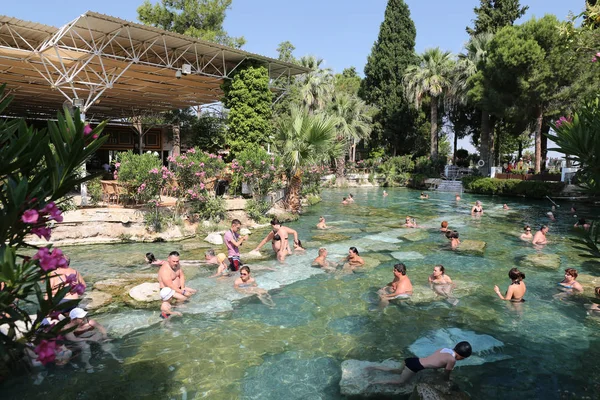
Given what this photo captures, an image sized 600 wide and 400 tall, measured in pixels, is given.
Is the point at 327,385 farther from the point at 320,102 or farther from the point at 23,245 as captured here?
the point at 320,102

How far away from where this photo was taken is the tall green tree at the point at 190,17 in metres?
33.6

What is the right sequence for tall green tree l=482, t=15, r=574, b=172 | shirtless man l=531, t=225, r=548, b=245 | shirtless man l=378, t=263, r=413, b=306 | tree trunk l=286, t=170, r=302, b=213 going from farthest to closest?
tall green tree l=482, t=15, r=574, b=172, tree trunk l=286, t=170, r=302, b=213, shirtless man l=531, t=225, r=548, b=245, shirtless man l=378, t=263, r=413, b=306

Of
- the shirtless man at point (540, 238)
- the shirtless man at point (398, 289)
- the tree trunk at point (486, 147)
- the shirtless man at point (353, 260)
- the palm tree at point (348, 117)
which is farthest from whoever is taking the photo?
the tree trunk at point (486, 147)

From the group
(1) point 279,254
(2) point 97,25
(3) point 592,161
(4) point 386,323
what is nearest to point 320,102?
(2) point 97,25

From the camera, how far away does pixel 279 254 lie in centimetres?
1096

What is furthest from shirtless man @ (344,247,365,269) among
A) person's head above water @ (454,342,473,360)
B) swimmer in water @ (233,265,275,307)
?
person's head above water @ (454,342,473,360)

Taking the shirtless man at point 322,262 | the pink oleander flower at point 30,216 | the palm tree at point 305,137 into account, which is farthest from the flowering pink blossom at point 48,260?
the palm tree at point 305,137

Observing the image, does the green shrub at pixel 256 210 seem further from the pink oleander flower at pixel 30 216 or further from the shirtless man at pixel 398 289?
the pink oleander flower at pixel 30 216

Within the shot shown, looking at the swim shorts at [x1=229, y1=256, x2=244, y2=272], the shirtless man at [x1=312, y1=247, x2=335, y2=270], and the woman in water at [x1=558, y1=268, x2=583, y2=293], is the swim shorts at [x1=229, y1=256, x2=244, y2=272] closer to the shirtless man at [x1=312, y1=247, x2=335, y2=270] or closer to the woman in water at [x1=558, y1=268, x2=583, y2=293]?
the shirtless man at [x1=312, y1=247, x2=335, y2=270]

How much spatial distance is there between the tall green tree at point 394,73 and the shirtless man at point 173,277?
3533 cm

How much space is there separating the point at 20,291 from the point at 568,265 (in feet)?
41.2

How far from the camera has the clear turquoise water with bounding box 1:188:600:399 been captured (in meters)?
5.21

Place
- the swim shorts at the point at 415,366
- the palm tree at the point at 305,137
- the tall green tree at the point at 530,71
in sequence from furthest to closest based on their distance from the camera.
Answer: the tall green tree at the point at 530,71, the palm tree at the point at 305,137, the swim shorts at the point at 415,366

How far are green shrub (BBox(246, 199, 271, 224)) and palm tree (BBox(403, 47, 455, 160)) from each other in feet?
77.6
